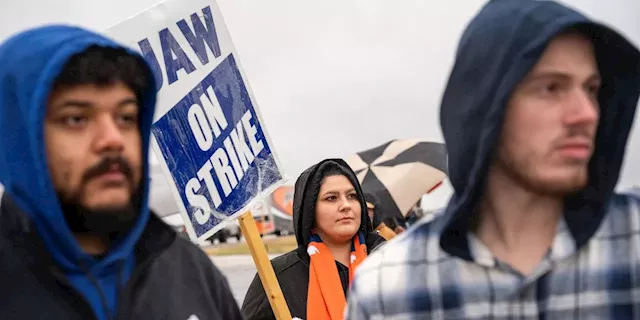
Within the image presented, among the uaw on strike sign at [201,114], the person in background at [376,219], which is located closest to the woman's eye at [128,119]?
the uaw on strike sign at [201,114]

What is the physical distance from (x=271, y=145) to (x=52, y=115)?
5.33 ft

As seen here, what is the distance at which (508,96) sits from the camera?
150 cm

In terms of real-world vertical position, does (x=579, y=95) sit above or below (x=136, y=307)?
above

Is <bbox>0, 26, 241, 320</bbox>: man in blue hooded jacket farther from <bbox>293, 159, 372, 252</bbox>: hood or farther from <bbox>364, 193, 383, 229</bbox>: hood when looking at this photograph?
<bbox>364, 193, 383, 229</bbox>: hood

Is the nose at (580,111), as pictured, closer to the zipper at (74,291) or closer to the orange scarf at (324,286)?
the zipper at (74,291)

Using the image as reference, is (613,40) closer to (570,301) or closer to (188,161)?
(570,301)

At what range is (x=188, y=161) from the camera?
2.94 meters

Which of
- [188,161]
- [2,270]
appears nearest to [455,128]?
[2,270]

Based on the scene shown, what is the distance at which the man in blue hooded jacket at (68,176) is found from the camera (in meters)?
1.62

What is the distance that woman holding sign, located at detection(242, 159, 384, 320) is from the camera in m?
3.54

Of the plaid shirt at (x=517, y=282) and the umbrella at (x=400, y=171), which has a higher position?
the plaid shirt at (x=517, y=282)

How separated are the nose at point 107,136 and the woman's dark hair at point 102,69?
100 mm

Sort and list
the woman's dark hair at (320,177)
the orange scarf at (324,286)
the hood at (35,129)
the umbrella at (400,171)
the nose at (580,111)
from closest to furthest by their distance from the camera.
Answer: the nose at (580,111) → the hood at (35,129) → the orange scarf at (324,286) → the woman's dark hair at (320,177) → the umbrella at (400,171)

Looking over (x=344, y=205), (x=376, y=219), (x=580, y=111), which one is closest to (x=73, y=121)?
(x=580, y=111)
